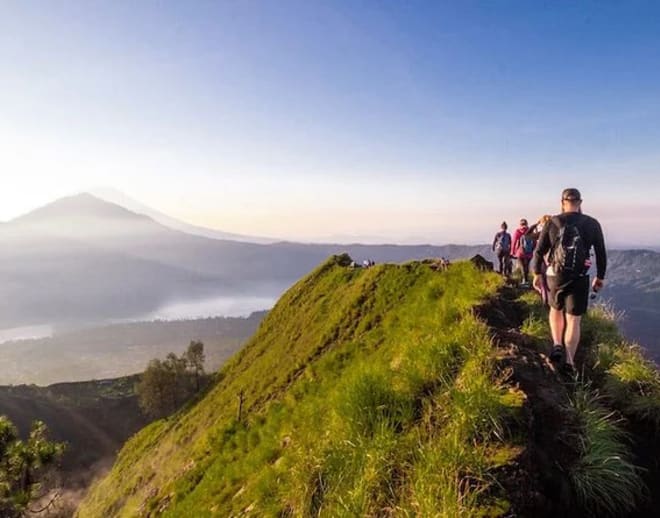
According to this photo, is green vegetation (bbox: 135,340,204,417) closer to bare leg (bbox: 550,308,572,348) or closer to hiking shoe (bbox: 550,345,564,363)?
bare leg (bbox: 550,308,572,348)

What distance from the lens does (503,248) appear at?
2317 cm

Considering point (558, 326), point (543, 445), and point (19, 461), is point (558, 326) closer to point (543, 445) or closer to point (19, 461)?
point (543, 445)

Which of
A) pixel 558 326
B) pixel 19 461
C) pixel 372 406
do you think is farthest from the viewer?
pixel 19 461

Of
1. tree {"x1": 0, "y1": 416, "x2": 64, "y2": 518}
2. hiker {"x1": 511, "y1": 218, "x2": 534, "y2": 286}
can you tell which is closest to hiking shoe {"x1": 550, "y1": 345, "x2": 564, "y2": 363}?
hiker {"x1": 511, "y1": 218, "x2": 534, "y2": 286}

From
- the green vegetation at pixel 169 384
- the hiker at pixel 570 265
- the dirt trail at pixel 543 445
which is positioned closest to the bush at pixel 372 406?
the dirt trail at pixel 543 445

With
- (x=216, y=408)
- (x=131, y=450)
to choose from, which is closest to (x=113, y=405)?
(x=131, y=450)

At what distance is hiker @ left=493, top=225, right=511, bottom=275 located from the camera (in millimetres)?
22998

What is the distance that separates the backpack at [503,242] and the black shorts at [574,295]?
1472 centimetres

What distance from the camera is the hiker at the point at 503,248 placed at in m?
23.0

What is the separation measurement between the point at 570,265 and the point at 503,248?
15.1 metres

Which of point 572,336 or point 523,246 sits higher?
point 523,246

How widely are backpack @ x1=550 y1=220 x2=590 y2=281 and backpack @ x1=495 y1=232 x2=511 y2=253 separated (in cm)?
1468

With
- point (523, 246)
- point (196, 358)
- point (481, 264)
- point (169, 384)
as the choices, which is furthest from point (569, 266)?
point (196, 358)

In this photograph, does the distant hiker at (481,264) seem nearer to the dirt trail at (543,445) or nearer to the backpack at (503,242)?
the backpack at (503,242)
